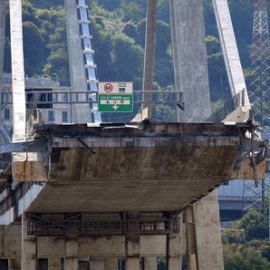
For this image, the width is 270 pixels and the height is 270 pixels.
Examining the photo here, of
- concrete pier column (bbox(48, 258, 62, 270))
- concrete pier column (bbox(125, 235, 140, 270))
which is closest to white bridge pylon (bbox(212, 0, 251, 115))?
concrete pier column (bbox(125, 235, 140, 270))

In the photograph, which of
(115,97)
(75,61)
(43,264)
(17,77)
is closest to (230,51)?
(115,97)

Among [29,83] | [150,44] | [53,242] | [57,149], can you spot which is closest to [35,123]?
[57,149]

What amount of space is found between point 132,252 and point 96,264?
66.3 ft

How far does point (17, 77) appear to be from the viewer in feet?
270

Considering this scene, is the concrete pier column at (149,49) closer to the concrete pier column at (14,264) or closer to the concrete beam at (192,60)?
the concrete pier column at (14,264)

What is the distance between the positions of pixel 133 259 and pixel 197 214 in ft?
20.2

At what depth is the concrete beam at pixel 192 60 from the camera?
8594cm

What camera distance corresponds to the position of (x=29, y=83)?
15812 cm

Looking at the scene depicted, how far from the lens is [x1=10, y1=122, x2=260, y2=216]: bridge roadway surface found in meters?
72.5

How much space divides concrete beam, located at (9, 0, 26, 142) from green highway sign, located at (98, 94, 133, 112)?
3.15 metres

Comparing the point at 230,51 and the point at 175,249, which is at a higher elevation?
the point at 230,51

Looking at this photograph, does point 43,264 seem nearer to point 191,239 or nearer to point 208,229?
point 191,239

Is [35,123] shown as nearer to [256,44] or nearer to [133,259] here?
[133,259]

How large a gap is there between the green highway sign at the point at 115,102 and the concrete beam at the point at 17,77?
3151mm
